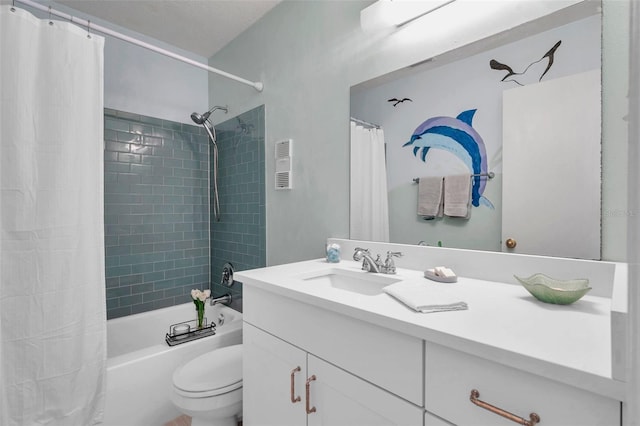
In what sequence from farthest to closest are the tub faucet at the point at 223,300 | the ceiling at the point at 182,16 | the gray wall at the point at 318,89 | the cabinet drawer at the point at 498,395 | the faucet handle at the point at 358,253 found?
the tub faucet at the point at 223,300
the ceiling at the point at 182,16
the faucet handle at the point at 358,253
the gray wall at the point at 318,89
the cabinet drawer at the point at 498,395

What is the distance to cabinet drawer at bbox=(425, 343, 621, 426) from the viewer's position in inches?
19.9

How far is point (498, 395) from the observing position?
1.94 ft

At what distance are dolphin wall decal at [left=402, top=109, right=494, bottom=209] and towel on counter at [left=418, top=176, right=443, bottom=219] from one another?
4.2 inches

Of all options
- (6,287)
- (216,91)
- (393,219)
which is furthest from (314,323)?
(216,91)

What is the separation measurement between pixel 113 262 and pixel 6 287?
3.37ft

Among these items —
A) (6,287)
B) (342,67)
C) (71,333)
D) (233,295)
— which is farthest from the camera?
(233,295)

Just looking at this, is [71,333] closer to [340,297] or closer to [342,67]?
[340,297]

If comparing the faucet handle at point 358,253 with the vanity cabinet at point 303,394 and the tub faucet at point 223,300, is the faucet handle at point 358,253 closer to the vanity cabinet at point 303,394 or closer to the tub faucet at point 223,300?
the vanity cabinet at point 303,394

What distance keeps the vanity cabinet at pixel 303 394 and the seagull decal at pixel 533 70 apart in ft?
3.58

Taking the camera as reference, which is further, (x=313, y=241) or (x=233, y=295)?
(x=233, y=295)

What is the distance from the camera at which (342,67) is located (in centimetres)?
162

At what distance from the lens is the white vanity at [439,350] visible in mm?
529

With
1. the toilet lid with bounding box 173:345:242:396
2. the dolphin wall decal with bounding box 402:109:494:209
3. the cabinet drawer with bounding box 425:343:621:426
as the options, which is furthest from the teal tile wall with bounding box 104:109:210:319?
the cabinet drawer with bounding box 425:343:621:426

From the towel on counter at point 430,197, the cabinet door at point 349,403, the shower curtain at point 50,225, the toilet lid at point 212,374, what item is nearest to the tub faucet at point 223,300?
the toilet lid at point 212,374
